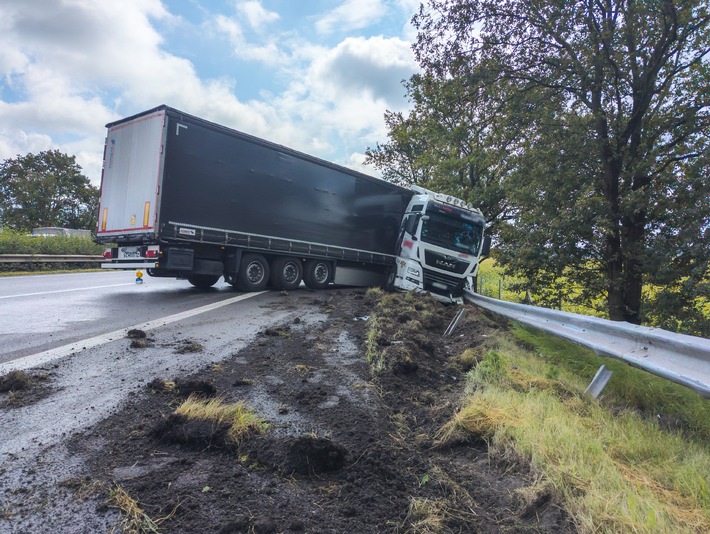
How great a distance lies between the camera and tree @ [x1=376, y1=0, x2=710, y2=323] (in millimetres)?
9102

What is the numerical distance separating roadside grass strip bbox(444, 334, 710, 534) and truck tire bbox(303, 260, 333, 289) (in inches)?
397

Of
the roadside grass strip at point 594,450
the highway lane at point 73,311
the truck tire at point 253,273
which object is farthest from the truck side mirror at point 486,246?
the roadside grass strip at point 594,450

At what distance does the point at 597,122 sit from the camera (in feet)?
31.8

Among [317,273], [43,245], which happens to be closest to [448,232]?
[317,273]

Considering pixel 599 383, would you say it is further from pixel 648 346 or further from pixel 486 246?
pixel 486 246

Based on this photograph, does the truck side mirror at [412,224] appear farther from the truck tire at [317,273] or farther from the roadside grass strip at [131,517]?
the roadside grass strip at [131,517]

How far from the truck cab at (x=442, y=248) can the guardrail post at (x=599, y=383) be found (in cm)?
974

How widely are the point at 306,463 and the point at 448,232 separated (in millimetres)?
12160

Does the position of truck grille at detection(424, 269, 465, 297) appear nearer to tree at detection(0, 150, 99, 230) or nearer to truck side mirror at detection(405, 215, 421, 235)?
truck side mirror at detection(405, 215, 421, 235)

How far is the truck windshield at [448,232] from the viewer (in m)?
13.8

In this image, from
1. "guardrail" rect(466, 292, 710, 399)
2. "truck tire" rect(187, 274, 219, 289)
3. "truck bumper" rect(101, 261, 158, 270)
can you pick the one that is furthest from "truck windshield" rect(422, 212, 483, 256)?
"guardrail" rect(466, 292, 710, 399)

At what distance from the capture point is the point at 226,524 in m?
1.83

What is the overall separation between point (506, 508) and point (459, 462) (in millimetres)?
493

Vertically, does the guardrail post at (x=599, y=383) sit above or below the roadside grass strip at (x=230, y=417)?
above
